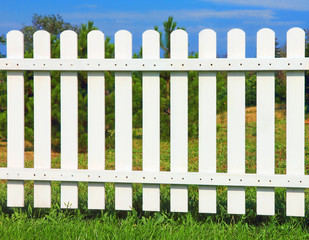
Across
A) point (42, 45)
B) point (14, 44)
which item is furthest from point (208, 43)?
point (14, 44)

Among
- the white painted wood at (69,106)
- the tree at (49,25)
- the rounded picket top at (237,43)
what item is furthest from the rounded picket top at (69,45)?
the tree at (49,25)

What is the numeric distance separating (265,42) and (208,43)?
46 cm

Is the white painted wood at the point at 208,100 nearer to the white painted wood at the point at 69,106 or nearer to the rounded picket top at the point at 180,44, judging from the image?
the rounded picket top at the point at 180,44

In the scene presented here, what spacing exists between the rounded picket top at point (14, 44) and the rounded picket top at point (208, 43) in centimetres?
157

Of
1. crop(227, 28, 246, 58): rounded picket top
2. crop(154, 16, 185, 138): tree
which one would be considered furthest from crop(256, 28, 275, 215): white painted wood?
crop(154, 16, 185, 138): tree

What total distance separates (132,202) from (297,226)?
4.68 feet

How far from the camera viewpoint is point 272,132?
3504 millimetres

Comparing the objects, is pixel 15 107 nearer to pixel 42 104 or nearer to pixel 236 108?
pixel 42 104

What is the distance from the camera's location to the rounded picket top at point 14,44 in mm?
3796

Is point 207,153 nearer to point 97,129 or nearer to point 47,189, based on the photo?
point 97,129

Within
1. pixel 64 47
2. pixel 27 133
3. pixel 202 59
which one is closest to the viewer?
pixel 202 59

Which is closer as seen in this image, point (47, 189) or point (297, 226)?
point (297, 226)

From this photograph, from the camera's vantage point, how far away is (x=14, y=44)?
150 inches

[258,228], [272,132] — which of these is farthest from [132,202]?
[272,132]
